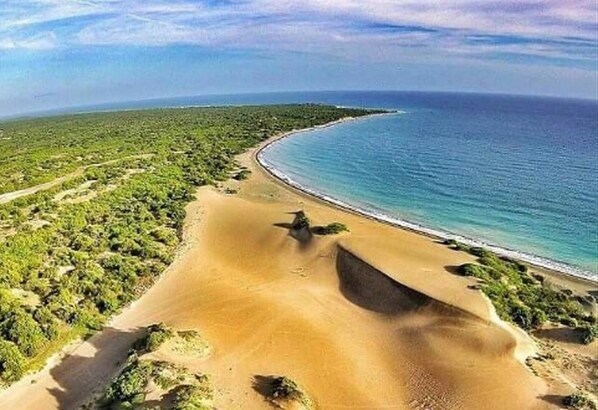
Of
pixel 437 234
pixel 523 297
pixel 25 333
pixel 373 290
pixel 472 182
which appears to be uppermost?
pixel 472 182

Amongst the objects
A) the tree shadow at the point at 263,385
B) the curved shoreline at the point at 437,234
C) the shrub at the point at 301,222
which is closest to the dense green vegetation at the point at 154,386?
the tree shadow at the point at 263,385

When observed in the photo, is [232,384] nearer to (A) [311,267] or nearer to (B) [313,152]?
(A) [311,267]

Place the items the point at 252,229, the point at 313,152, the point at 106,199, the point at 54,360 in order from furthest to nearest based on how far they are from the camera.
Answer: the point at 313,152 → the point at 106,199 → the point at 252,229 → the point at 54,360

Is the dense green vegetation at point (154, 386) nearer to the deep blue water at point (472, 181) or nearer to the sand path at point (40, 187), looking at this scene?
the deep blue water at point (472, 181)

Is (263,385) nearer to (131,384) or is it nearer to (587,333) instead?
(131,384)

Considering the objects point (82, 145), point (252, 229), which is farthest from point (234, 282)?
point (82, 145)

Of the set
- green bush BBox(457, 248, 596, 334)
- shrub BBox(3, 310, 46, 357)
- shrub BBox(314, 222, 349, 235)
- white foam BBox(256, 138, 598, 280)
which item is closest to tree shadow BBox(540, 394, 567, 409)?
green bush BBox(457, 248, 596, 334)

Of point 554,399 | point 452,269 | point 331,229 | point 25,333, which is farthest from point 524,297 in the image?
point 25,333
